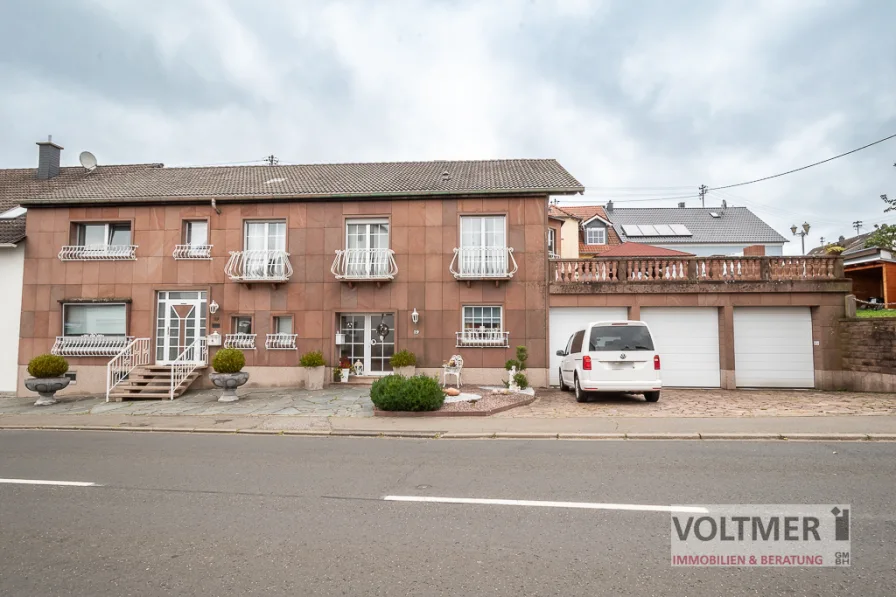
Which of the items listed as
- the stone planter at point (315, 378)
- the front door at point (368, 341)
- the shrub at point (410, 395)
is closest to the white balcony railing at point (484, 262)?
the front door at point (368, 341)

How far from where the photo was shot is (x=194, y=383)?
1578 centimetres

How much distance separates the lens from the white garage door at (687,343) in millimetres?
15555

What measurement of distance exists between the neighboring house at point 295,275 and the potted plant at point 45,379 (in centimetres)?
168

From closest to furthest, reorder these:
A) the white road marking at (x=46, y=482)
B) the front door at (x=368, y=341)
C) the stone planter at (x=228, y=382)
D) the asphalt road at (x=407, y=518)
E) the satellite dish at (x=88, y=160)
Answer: the asphalt road at (x=407, y=518) → the white road marking at (x=46, y=482) → the stone planter at (x=228, y=382) → the front door at (x=368, y=341) → the satellite dish at (x=88, y=160)

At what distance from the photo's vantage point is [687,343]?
15.7m

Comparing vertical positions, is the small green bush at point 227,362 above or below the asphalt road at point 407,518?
above

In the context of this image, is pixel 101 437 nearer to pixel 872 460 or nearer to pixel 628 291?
pixel 872 460

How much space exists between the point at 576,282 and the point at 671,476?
10142 mm

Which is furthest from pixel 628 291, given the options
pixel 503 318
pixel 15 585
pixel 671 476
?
pixel 15 585

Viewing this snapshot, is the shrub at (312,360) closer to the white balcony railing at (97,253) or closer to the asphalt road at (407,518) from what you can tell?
the white balcony railing at (97,253)

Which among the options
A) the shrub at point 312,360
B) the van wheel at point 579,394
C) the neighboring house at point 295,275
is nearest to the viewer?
the van wheel at point 579,394

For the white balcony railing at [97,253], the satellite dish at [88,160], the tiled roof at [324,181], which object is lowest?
the white balcony railing at [97,253]

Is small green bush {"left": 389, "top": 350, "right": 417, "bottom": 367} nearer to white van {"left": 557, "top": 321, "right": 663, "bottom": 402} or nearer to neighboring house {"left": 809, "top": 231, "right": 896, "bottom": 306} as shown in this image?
white van {"left": 557, "top": 321, "right": 663, "bottom": 402}

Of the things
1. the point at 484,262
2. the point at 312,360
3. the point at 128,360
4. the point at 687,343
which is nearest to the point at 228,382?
the point at 312,360
